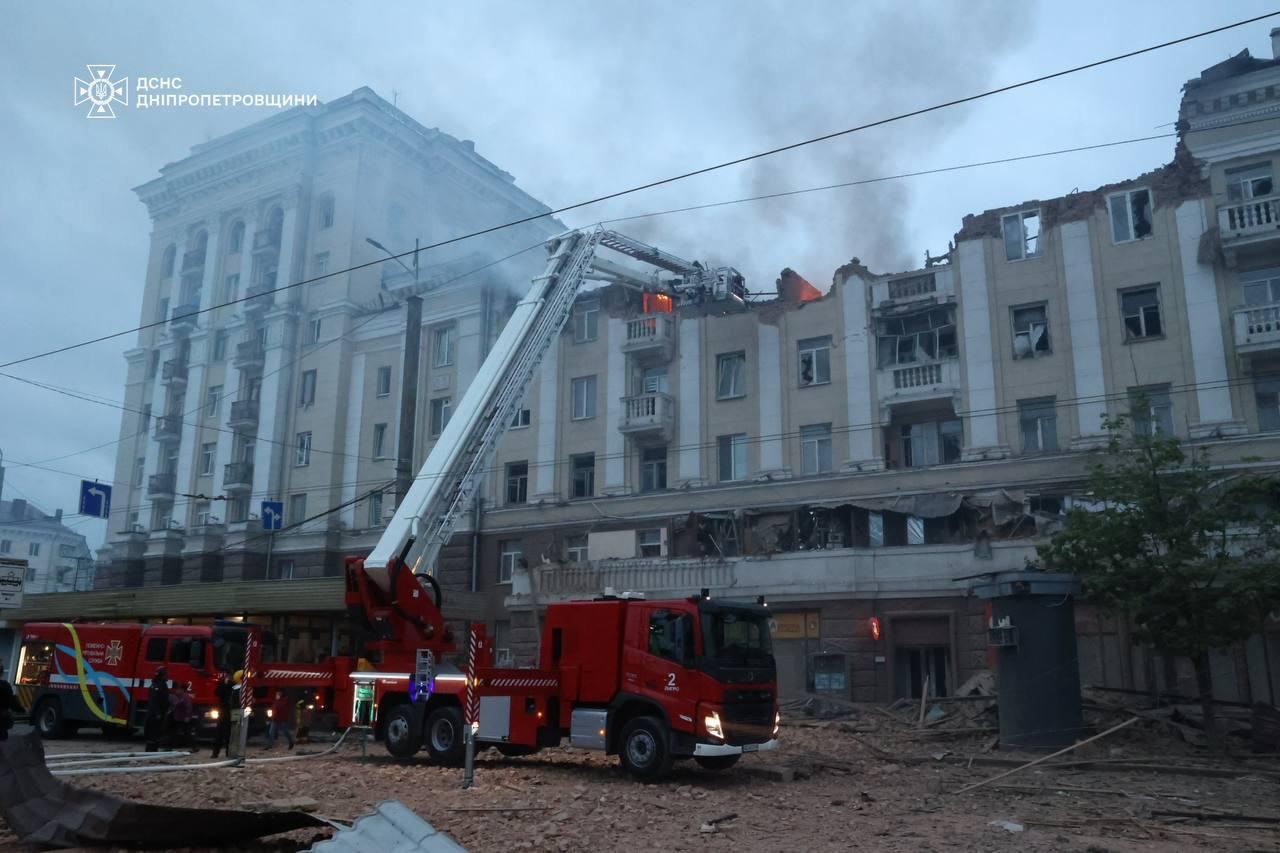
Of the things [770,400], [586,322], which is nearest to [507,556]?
[586,322]

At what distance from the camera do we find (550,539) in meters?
38.2

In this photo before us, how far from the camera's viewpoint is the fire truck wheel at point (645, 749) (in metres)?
16.3

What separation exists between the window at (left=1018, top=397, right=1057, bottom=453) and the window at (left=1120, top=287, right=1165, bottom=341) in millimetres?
2945

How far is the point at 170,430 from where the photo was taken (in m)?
52.2

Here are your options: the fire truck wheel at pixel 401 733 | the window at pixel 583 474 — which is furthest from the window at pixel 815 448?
the fire truck wheel at pixel 401 733

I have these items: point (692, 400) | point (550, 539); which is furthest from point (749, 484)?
point (550, 539)

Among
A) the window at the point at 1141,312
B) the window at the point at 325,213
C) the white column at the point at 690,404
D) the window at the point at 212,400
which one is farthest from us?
the window at the point at 212,400

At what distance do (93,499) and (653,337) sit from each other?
68.8 feet

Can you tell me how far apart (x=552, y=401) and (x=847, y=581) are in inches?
580

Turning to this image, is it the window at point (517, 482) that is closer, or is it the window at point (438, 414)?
the window at point (517, 482)

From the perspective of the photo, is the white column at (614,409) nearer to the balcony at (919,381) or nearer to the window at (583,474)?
the window at (583,474)

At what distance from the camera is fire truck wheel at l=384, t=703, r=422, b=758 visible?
62.6 ft

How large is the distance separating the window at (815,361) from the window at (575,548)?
9.96 metres

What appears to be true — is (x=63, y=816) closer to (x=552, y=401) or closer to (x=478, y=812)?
(x=478, y=812)
